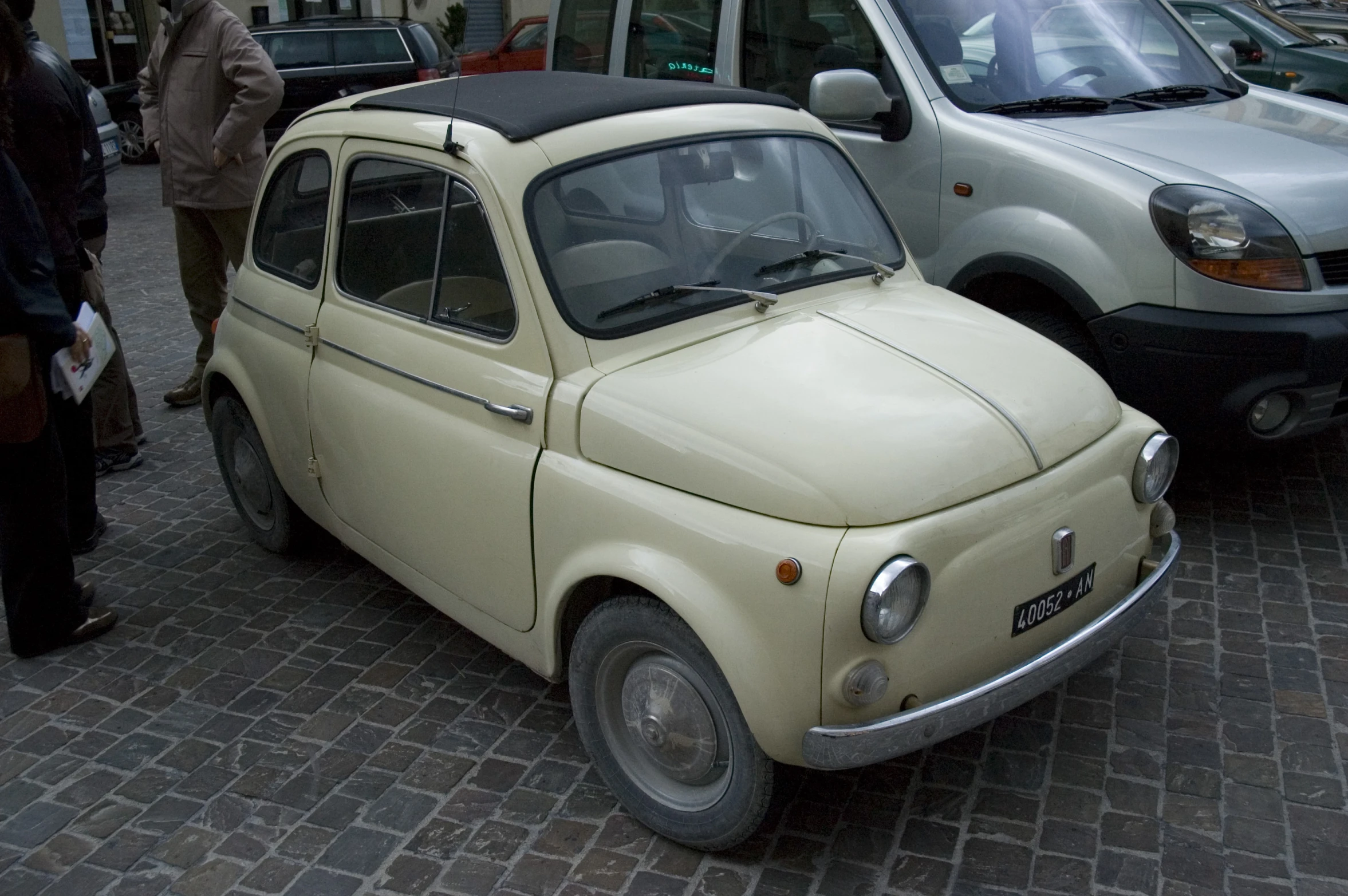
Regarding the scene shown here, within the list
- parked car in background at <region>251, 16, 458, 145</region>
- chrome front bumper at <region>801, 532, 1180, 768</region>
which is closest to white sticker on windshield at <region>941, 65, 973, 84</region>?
chrome front bumper at <region>801, 532, 1180, 768</region>

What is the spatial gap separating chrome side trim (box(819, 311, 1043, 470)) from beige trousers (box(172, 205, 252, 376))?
417cm

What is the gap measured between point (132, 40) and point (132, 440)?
15769mm

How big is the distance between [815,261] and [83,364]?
2.52 meters

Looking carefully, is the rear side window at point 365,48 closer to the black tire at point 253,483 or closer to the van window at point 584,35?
the van window at point 584,35

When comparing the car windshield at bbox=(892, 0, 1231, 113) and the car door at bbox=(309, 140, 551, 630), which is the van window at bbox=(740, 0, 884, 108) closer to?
the car windshield at bbox=(892, 0, 1231, 113)

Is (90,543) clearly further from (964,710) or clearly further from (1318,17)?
(1318,17)

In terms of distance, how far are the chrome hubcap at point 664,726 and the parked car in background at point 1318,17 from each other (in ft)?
38.8

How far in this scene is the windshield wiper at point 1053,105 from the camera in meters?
5.23

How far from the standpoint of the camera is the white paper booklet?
161 inches

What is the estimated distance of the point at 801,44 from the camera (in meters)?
5.86

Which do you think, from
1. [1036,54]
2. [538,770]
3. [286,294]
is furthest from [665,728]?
[1036,54]

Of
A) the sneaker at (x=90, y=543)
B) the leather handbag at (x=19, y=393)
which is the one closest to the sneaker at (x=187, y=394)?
the sneaker at (x=90, y=543)

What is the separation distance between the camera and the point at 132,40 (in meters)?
19.2

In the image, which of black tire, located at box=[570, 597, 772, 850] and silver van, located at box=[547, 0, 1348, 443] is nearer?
black tire, located at box=[570, 597, 772, 850]
